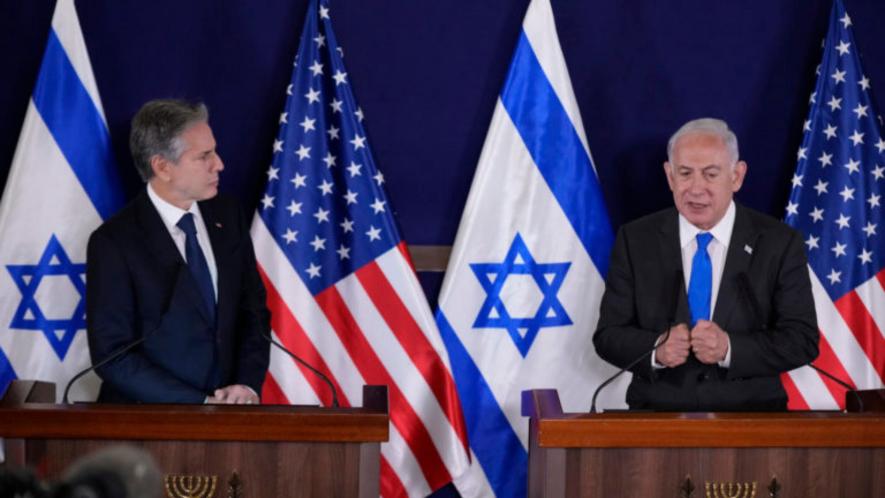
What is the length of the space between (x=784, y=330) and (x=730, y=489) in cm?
64

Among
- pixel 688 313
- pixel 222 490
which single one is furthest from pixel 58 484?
pixel 688 313

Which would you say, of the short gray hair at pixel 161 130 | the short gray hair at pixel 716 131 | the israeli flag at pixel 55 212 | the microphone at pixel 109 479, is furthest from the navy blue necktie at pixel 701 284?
the microphone at pixel 109 479

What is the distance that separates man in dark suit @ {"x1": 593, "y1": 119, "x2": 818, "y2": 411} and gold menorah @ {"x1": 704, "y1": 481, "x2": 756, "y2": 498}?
43cm

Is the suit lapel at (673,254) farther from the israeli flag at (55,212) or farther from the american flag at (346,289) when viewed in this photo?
the israeli flag at (55,212)

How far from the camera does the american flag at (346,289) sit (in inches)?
157

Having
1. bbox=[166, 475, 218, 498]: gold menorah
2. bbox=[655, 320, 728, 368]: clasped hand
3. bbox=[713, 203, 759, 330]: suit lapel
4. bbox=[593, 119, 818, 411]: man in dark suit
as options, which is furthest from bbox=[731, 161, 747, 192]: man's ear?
bbox=[166, 475, 218, 498]: gold menorah

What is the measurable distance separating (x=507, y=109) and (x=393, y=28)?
534mm

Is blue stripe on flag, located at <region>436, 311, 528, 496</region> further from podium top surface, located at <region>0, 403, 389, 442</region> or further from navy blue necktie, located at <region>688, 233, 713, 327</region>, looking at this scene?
podium top surface, located at <region>0, 403, 389, 442</region>

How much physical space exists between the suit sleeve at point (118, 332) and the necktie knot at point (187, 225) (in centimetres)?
19

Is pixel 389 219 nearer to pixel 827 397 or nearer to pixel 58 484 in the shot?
pixel 827 397

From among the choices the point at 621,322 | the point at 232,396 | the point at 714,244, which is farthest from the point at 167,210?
the point at 714,244

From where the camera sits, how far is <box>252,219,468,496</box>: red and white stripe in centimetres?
398

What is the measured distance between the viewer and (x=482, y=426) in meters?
4.08

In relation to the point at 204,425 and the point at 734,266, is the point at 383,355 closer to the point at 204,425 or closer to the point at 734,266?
the point at 734,266
